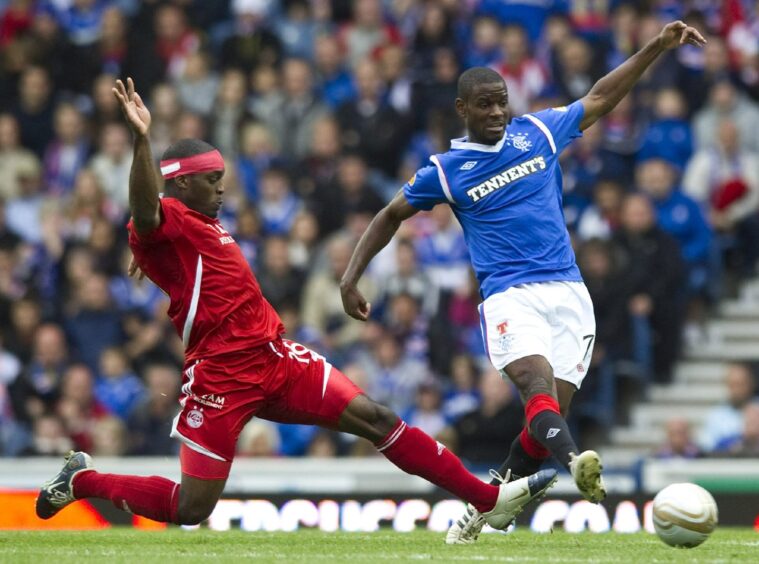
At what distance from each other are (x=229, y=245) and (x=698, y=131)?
7.81 meters

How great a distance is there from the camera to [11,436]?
1543 cm

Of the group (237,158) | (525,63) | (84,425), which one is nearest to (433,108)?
(525,63)

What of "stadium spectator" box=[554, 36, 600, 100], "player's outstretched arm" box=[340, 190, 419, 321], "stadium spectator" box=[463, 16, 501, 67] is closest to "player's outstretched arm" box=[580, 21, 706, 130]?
"player's outstretched arm" box=[340, 190, 419, 321]

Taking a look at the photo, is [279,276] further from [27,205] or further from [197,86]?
[27,205]

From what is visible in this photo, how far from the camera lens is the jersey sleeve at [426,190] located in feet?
30.8

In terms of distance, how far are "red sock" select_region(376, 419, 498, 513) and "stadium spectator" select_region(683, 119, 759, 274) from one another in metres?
6.95

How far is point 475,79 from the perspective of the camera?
932 cm

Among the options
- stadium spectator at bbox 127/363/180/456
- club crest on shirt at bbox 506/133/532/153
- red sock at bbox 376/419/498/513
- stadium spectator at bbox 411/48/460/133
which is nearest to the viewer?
red sock at bbox 376/419/498/513

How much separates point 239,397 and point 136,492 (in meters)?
0.83

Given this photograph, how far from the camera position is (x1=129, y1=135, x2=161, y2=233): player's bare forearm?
830cm

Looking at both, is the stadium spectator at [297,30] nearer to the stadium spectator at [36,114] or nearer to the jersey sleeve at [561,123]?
the stadium spectator at [36,114]

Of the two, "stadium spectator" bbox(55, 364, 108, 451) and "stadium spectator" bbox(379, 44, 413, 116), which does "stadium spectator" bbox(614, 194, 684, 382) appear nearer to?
"stadium spectator" bbox(379, 44, 413, 116)

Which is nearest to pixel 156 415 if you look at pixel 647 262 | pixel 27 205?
pixel 27 205

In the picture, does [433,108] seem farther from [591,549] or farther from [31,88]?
[591,549]
